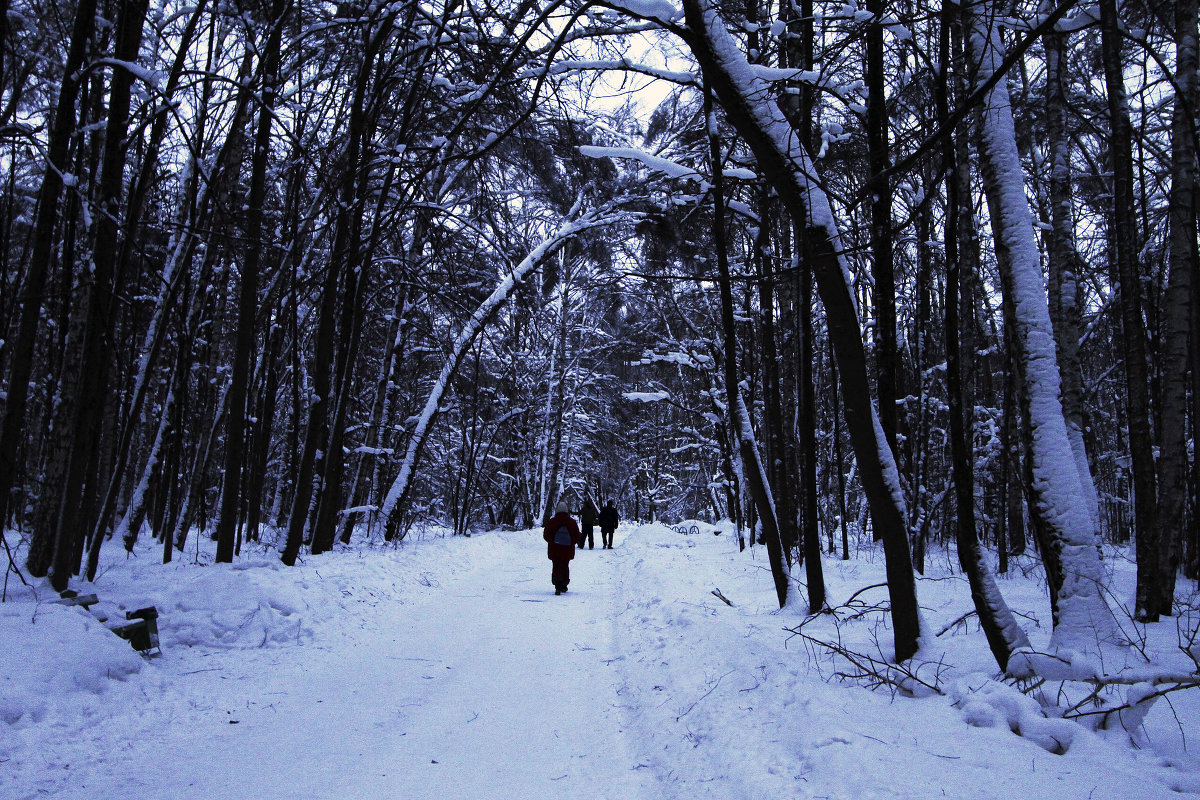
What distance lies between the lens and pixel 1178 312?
5.87 metres

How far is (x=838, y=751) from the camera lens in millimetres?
3131

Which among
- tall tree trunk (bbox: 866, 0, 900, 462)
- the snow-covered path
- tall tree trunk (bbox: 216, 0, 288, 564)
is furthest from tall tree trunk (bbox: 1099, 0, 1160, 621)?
tall tree trunk (bbox: 216, 0, 288, 564)

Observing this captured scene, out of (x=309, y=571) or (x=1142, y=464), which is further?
(x=309, y=571)

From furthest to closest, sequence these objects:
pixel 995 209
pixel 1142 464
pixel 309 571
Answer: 1. pixel 309 571
2. pixel 1142 464
3. pixel 995 209

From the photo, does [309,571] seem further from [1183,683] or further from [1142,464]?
[1142,464]

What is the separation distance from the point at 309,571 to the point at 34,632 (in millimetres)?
4521

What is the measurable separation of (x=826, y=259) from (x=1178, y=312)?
419 cm

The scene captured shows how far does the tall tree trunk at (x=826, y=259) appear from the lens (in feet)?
14.3

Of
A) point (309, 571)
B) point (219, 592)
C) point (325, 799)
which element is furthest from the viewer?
point (309, 571)

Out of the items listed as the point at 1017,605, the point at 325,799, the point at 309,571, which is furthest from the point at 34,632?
the point at 1017,605

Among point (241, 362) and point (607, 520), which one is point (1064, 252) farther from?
point (607, 520)

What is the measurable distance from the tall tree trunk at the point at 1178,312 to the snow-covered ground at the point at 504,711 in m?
1.16

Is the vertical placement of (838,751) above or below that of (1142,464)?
below

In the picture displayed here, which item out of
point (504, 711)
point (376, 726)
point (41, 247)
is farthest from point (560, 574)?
point (41, 247)
